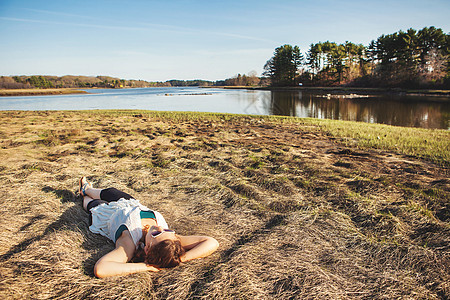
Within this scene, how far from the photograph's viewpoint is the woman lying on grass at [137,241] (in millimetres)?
2389

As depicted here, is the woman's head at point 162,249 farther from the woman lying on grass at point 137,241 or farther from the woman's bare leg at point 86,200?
the woman's bare leg at point 86,200

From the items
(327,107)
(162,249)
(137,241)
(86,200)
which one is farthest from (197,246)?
(327,107)

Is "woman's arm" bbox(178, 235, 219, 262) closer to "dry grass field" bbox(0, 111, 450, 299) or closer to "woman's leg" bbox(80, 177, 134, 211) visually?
"dry grass field" bbox(0, 111, 450, 299)

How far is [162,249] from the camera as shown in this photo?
2.43m

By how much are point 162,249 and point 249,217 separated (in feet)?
4.95

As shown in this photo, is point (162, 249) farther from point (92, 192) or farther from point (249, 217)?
point (92, 192)

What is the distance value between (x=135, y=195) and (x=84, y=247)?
1.44 meters

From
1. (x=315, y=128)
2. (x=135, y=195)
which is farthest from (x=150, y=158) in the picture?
(x=315, y=128)

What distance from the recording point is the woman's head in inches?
95.7

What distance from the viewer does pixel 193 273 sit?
2.43 m

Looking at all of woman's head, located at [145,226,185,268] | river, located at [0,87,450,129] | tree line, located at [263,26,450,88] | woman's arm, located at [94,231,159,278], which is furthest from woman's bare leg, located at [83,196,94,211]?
tree line, located at [263,26,450,88]

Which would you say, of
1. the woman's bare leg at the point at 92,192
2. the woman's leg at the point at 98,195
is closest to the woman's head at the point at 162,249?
the woman's leg at the point at 98,195

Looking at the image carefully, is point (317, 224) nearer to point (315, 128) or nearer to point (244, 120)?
point (315, 128)

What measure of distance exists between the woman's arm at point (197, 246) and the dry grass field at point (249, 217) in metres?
0.09
